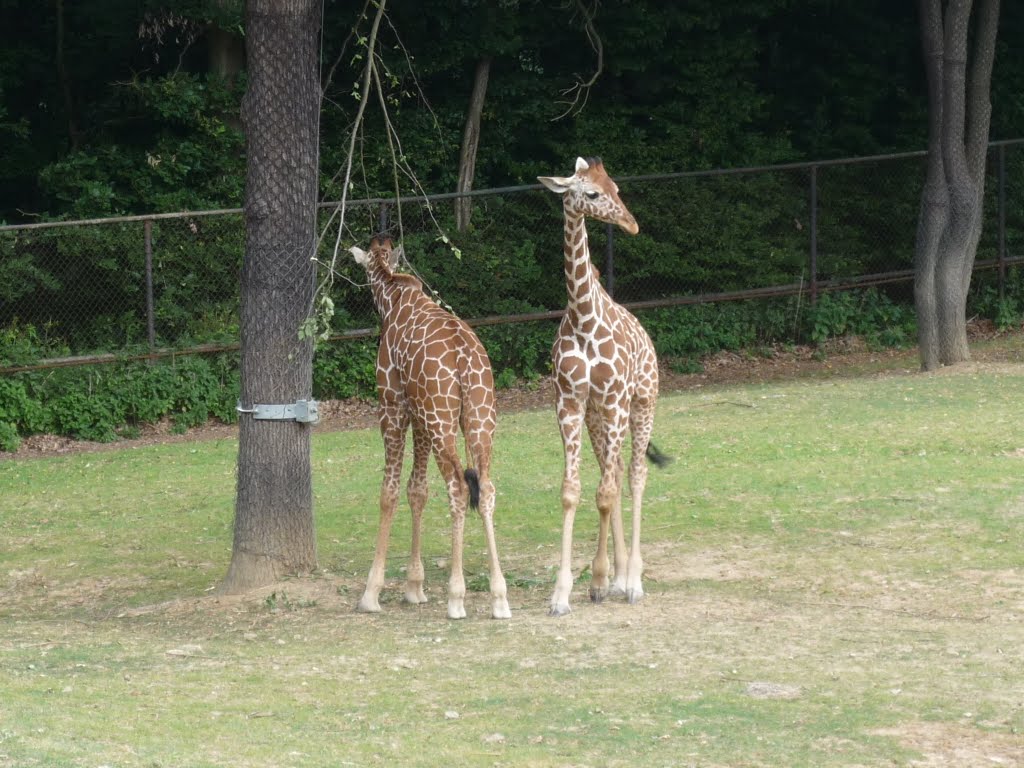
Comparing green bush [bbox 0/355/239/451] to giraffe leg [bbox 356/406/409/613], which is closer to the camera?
giraffe leg [bbox 356/406/409/613]

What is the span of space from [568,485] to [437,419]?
882 millimetres

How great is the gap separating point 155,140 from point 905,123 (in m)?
11.3

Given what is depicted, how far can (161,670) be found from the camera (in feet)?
26.6

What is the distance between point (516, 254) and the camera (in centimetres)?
1984

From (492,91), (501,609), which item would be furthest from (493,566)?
(492,91)

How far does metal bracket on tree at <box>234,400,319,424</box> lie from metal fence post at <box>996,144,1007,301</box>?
1410 cm

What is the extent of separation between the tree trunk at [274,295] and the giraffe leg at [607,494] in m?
2.07

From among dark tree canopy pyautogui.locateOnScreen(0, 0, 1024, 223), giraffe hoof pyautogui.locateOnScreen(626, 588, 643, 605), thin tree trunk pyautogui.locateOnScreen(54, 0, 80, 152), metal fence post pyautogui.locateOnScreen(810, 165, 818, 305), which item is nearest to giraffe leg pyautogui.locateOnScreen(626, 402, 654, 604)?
giraffe hoof pyautogui.locateOnScreen(626, 588, 643, 605)

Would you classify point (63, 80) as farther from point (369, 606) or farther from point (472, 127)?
point (369, 606)

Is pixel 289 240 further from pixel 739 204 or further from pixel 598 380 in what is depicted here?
pixel 739 204

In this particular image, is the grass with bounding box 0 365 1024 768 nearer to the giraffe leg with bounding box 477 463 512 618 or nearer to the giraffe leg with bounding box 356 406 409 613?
the giraffe leg with bounding box 477 463 512 618

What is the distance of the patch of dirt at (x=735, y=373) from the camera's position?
17047mm

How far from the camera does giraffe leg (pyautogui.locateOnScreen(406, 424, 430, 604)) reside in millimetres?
9617

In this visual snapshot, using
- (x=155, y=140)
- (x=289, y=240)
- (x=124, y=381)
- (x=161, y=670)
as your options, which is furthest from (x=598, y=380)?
(x=155, y=140)
